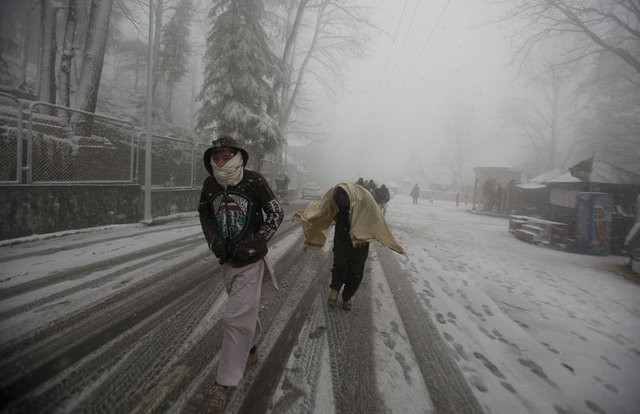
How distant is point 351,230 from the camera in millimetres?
3703

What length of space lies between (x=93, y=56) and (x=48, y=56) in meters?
4.56

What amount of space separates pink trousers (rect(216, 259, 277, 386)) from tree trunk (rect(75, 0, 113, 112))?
11.0 metres

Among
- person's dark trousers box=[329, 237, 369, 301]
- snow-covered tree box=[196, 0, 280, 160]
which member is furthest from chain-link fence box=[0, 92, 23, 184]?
snow-covered tree box=[196, 0, 280, 160]

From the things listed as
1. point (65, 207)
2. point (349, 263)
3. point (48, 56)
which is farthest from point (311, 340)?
point (48, 56)

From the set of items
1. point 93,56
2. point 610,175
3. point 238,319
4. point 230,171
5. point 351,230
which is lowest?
point 238,319

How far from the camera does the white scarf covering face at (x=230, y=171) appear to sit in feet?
7.44

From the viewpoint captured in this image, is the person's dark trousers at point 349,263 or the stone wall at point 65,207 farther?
the stone wall at point 65,207

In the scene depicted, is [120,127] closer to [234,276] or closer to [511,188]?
[234,276]

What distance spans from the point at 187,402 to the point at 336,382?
3.88 ft

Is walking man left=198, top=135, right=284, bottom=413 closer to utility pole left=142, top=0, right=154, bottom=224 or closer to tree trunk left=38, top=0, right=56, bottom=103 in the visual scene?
utility pole left=142, top=0, right=154, bottom=224

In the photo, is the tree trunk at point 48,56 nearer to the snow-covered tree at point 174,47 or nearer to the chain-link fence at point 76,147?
the chain-link fence at point 76,147

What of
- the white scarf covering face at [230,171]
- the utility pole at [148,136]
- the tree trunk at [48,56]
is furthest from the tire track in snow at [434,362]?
the tree trunk at [48,56]

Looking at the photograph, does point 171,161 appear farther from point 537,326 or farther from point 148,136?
point 537,326

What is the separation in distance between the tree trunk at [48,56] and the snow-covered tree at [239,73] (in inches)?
217
